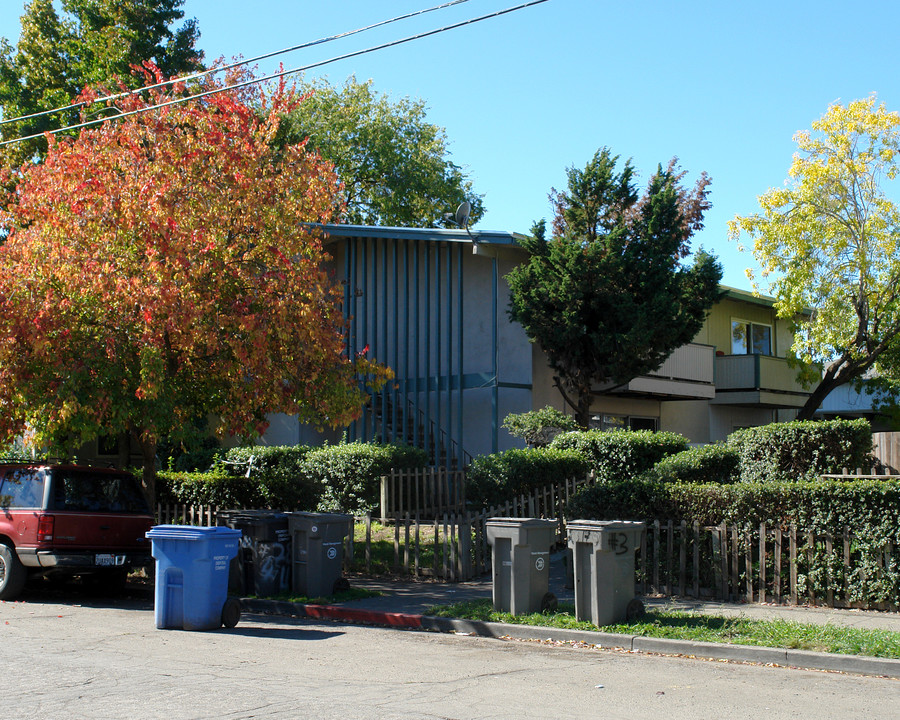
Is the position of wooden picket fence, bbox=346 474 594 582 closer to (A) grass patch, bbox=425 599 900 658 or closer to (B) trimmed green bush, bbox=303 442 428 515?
(B) trimmed green bush, bbox=303 442 428 515

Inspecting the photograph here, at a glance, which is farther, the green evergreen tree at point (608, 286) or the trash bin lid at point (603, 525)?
the green evergreen tree at point (608, 286)

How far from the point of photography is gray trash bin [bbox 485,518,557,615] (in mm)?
10211

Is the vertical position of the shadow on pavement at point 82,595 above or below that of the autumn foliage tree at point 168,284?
below

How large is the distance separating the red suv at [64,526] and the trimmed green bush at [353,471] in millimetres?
5518

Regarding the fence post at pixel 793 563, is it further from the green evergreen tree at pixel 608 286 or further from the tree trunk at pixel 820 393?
the tree trunk at pixel 820 393

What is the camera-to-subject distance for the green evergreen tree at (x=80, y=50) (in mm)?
30688

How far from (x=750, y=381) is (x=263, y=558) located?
19.7 meters

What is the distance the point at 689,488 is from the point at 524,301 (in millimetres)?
8320

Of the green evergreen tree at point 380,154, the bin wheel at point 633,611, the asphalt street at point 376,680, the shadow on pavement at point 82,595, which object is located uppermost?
the green evergreen tree at point 380,154

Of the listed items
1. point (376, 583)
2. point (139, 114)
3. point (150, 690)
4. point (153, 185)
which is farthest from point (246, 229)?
point (150, 690)

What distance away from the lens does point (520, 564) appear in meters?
10.2

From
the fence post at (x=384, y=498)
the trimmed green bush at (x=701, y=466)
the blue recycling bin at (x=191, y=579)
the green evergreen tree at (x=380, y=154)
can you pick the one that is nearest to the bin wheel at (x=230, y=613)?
the blue recycling bin at (x=191, y=579)

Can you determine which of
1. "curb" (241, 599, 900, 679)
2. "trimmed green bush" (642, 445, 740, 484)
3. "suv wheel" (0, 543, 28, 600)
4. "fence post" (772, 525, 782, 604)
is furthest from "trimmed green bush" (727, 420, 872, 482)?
"suv wheel" (0, 543, 28, 600)

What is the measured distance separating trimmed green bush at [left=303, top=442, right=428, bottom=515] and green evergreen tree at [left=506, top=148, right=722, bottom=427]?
4.20 metres
